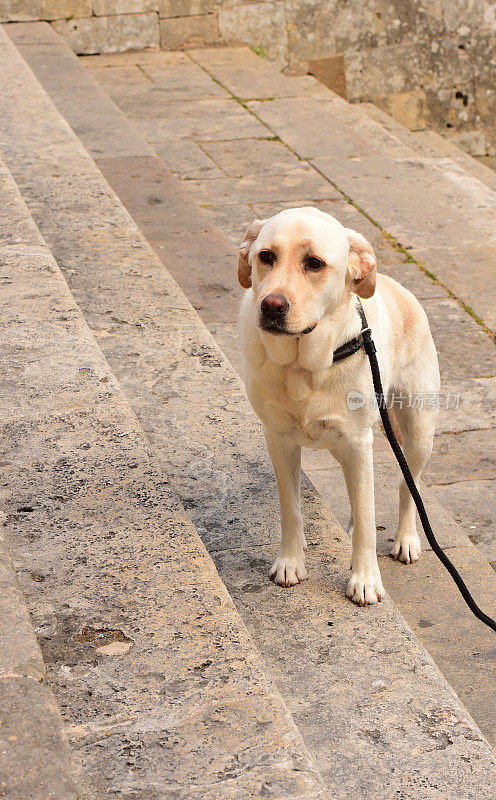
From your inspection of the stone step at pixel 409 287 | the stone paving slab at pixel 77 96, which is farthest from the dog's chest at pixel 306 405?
the stone paving slab at pixel 77 96

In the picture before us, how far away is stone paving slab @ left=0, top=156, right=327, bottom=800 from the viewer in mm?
1983

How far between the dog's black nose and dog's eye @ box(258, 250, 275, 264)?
0.14 m

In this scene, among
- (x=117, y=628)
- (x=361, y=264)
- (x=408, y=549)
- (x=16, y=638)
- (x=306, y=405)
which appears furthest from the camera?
(x=408, y=549)

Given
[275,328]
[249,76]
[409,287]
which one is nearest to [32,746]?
[275,328]

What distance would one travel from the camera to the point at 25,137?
6152 millimetres

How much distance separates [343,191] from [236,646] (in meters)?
5.60

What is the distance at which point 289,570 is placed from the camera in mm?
3141

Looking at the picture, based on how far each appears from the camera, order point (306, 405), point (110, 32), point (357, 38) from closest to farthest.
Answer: point (306, 405)
point (110, 32)
point (357, 38)

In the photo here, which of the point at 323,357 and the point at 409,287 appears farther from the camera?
the point at 409,287

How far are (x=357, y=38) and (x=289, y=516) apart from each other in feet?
28.4

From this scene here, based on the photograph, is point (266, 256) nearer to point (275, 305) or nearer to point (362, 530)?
point (275, 305)

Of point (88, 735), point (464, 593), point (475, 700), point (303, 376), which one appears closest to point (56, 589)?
point (88, 735)

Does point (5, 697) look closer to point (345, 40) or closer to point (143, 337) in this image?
point (143, 337)

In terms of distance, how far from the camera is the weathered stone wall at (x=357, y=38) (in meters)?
9.88
